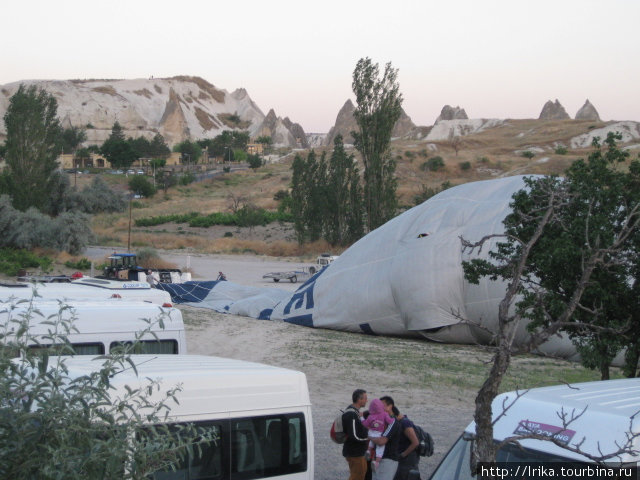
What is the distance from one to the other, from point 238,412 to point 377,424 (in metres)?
1.79

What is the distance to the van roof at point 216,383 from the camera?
4938 millimetres

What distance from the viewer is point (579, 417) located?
4.12 meters

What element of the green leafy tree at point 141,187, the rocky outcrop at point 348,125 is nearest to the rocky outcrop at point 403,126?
the rocky outcrop at point 348,125

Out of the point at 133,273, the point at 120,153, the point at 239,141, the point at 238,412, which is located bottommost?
the point at 133,273

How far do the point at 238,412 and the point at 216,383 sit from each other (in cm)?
27

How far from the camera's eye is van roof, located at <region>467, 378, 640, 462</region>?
13.0 feet

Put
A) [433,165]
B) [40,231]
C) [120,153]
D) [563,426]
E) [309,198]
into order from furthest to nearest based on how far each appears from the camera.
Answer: [120,153]
[433,165]
[309,198]
[40,231]
[563,426]

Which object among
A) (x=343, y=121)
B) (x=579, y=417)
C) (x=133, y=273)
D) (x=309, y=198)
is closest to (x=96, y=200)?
(x=309, y=198)

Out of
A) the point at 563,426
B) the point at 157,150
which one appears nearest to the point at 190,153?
the point at 157,150

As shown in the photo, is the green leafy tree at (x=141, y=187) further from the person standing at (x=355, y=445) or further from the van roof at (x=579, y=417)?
the van roof at (x=579, y=417)

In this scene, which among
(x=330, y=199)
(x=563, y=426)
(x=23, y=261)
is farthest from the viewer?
(x=330, y=199)

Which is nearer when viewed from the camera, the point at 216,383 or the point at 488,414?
the point at 488,414

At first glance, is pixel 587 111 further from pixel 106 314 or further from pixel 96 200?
pixel 106 314

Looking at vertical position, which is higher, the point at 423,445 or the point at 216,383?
the point at 216,383
